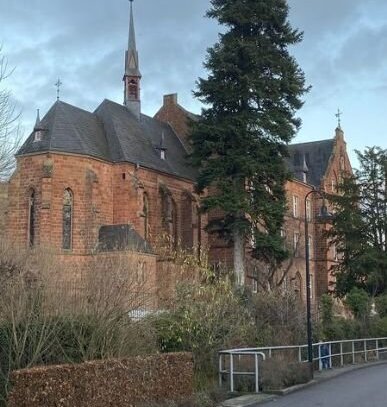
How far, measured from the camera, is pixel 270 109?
135ft

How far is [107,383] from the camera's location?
43.4ft

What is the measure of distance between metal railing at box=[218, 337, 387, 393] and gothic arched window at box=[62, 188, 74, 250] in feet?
66.3

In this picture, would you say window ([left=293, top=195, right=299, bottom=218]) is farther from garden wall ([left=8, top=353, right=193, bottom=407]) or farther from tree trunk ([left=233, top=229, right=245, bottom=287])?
garden wall ([left=8, top=353, right=193, bottom=407])

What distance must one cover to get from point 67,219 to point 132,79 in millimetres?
17786

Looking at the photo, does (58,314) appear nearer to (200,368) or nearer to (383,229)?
(200,368)

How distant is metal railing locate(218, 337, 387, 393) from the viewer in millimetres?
18250

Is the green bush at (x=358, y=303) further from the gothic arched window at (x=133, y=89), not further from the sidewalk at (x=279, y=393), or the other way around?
the gothic arched window at (x=133, y=89)

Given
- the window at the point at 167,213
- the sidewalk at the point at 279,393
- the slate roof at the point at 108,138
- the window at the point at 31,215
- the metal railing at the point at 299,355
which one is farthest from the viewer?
the window at the point at 167,213

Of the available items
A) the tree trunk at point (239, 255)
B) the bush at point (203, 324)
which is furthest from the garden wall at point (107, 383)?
the tree trunk at point (239, 255)

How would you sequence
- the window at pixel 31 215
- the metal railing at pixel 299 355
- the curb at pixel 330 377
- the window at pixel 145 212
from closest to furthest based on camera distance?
1. the metal railing at pixel 299 355
2. the curb at pixel 330 377
3. the window at pixel 31 215
4. the window at pixel 145 212

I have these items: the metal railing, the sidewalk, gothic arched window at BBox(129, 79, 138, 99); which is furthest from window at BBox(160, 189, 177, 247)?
the sidewalk

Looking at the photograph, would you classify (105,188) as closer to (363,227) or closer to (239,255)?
(239,255)

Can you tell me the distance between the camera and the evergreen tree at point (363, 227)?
150 ft

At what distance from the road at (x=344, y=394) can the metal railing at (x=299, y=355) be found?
4.49ft
